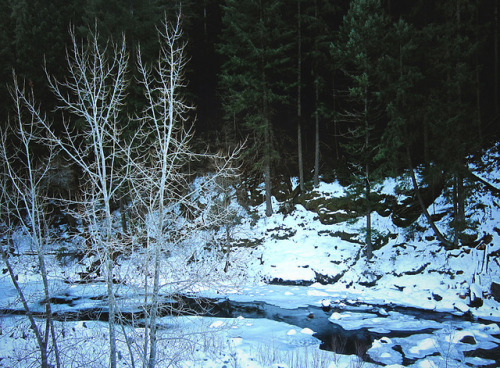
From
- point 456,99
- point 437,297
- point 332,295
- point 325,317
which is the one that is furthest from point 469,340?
point 456,99

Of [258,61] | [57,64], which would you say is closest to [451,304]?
[258,61]

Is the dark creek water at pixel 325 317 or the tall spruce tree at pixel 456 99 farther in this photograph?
the tall spruce tree at pixel 456 99

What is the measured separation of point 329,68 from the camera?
2127cm

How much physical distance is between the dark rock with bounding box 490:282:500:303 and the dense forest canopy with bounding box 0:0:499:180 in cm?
475

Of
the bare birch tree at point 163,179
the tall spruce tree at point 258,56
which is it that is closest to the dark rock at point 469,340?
the bare birch tree at point 163,179

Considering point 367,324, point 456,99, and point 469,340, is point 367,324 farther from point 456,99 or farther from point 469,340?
point 456,99

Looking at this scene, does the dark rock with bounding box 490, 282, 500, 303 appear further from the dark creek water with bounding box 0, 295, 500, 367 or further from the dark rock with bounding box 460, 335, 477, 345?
the dark rock with bounding box 460, 335, 477, 345

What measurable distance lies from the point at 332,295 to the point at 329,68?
15.3m

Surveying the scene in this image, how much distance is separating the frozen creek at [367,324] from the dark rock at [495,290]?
4.75 ft

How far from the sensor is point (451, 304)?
12320 mm

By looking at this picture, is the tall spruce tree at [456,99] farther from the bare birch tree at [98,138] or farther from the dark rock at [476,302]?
the bare birch tree at [98,138]

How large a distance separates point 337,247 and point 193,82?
71.6 feet

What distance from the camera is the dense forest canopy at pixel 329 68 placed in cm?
1371

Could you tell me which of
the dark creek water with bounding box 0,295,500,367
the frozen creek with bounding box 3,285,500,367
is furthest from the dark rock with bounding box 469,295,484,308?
the dark creek water with bounding box 0,295,500,367
